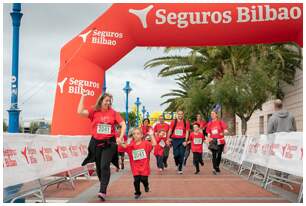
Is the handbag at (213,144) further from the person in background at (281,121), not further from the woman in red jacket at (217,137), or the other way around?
the person in background at (281,121)

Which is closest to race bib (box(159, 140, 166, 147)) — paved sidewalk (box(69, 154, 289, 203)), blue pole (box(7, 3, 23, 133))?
paved sidewalk (box(69, 154, 289, 203))

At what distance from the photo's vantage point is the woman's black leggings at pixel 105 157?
27.0ft

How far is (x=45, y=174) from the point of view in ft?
27.1

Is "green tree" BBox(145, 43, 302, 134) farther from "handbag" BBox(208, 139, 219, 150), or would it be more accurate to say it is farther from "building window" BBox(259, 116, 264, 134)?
"handbag" BBox(208, 139, 219, 150)

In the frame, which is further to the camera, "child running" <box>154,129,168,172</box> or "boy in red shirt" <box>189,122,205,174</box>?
"child running" <box>154,129,168,172</box>

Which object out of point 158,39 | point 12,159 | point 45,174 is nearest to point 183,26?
point 158,39

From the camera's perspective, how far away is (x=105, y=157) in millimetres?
8289

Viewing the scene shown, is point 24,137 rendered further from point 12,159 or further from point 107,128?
point 107,128

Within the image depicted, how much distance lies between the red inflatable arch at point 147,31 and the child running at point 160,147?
8.64ft

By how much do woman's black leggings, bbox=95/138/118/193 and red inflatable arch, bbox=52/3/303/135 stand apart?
15.6ft

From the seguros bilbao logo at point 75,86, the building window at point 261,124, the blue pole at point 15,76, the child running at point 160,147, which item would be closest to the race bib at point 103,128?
the blue pole at point 15,76

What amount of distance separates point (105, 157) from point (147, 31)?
5774 mm

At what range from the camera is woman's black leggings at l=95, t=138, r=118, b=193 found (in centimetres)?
824

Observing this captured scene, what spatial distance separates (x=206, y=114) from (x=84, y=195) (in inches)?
1217
